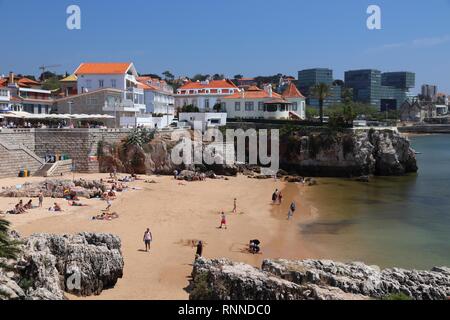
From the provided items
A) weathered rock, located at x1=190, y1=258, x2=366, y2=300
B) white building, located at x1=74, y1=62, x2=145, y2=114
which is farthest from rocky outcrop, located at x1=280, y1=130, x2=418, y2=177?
weathered rock, located at x1=190, y1=258, x2=366, y2=300

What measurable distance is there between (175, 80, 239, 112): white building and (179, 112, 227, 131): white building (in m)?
10.4

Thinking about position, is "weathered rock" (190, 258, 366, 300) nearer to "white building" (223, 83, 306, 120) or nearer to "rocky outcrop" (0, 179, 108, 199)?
"rocky outcrop" (0, 179, 108, 199)

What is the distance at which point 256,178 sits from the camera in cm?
4503

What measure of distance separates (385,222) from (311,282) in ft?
56.1

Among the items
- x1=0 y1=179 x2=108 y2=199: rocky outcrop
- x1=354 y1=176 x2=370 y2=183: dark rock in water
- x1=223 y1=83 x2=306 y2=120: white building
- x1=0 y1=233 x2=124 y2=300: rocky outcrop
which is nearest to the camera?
x1=0 y1=233 x2=124 y2=300: rocky outcrop

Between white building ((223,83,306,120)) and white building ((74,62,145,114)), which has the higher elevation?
white building ((74,62,145,114))

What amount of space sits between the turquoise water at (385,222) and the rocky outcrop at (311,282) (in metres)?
5.53

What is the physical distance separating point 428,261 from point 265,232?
8.57m

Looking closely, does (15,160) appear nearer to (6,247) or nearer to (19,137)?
(19,137)

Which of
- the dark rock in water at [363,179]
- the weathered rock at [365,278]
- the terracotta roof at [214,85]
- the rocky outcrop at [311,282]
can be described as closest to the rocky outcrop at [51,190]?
the rocky outcrop at [311,282]

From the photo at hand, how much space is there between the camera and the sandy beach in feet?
58.9

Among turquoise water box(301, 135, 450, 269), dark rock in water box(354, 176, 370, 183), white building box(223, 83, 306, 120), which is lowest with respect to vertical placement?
turquoise water box(301, 135, 450, 269)
